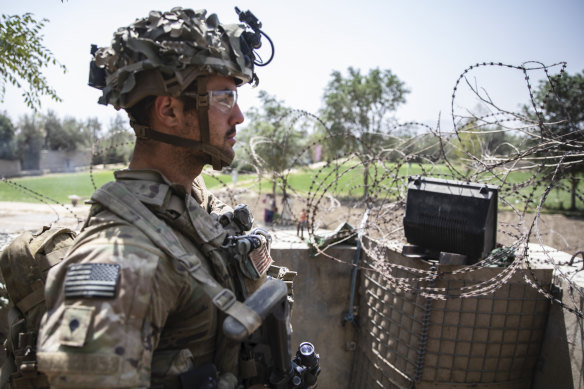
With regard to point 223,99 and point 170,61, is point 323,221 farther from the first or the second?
point 170,61

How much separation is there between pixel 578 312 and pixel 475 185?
1.46 m

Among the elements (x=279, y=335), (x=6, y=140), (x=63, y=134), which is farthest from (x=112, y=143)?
(x=63, y=134)

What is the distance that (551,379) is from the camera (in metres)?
3.79

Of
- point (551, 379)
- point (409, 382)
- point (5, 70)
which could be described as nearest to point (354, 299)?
point (409, 382)

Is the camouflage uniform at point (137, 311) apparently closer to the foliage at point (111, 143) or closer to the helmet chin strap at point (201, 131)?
the helmet chin strap at point (201, 131)

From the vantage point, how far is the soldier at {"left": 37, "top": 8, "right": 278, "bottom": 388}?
1253 mm

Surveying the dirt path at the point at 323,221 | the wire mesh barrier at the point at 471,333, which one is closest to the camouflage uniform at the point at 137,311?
the wire mesh barrier at the point at 471,333

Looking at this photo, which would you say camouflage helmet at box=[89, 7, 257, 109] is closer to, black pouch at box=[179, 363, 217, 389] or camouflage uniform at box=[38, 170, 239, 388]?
camouflage uniform at box=[38, 170, 239, 388]

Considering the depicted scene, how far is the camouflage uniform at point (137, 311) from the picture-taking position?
4.02 ft

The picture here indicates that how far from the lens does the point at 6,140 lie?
3812 centimetres

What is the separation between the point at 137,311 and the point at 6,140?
46350mm

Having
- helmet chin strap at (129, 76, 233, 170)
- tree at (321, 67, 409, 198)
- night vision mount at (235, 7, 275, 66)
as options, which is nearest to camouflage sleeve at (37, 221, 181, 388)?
helmet chin strap at (129, 76, 233, 170)

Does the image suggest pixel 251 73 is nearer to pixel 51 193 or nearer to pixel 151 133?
pixel 151 133

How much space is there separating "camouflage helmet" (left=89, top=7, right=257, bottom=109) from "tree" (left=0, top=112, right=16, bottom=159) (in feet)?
142
